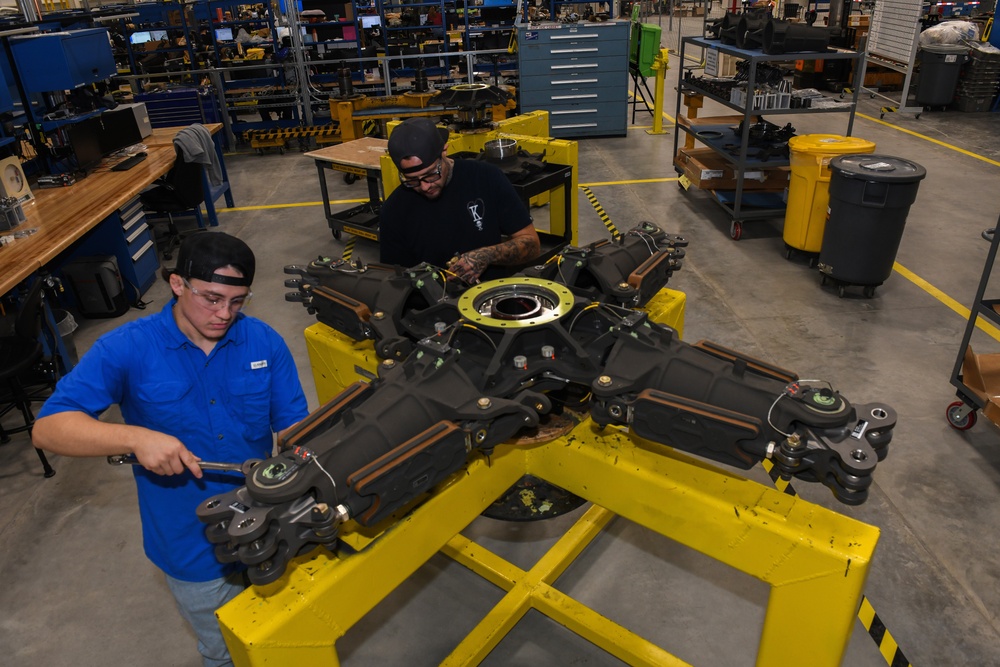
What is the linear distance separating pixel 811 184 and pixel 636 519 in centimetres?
433

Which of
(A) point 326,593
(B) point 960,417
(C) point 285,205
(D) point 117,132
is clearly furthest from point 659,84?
(A) point 326,593

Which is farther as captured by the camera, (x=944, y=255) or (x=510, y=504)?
(x=944, y=255)

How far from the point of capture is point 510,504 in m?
2.20

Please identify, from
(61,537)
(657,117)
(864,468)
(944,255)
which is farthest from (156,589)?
(657,117)

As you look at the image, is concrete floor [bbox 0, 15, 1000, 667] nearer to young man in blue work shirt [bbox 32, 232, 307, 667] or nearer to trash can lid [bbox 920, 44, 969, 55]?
young man in blue work shirt [bbox 32, 232, 307, 667]

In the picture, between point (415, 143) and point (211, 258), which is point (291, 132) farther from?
point (211, 258)

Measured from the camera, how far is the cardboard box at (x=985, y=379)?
327 centimetres

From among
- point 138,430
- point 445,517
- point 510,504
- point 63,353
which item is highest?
point 138,430

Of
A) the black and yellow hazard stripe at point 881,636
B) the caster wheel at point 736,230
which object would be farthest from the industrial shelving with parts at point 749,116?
the black and yellow hazard stripe at point 881,636

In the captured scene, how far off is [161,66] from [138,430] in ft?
35.9

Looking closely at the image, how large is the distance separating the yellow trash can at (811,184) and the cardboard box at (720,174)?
26.7 inches

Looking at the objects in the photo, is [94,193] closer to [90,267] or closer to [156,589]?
[90,267]

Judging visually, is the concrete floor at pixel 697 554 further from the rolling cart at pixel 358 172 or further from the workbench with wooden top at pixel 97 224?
the rolling cart at pixel 358 172

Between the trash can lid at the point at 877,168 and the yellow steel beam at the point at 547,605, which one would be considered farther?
the trash can lid at the point at 877,168
